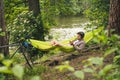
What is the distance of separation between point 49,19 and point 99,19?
3.88 meters

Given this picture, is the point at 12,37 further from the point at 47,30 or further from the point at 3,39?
the point at 3,39

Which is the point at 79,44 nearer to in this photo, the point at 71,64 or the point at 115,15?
the point at 71,64

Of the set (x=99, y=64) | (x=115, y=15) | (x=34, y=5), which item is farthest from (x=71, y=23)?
(x=99, y=64)

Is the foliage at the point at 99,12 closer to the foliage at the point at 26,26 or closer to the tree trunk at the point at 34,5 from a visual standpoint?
the foliage at the point at 26,26

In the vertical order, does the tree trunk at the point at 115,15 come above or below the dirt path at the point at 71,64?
above

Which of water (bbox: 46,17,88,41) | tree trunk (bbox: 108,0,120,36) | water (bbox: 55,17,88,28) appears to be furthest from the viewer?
water (bbox: 55,17,88,28)

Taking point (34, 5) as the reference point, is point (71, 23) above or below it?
below

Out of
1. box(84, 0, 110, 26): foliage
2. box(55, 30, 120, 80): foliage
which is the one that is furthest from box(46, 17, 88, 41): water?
box(55, 30, 120, 80): foliage

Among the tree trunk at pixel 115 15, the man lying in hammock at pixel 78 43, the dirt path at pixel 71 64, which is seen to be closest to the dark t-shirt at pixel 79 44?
the man lying in hammock at pixel 78 43

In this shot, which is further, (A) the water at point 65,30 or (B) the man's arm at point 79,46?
(A) the water at point 65,30

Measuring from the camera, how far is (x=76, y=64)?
7.41 m

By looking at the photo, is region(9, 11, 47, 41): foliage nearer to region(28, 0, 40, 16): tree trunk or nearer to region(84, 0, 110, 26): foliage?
region(28, 0, 40, 16): tree trunk

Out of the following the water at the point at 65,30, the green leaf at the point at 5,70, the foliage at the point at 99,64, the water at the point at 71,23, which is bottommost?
the water at the point at 71,23

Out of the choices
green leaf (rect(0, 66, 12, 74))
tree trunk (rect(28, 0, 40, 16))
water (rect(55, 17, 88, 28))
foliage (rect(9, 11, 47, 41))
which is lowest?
water (rect(55, 17, 88, 28))
